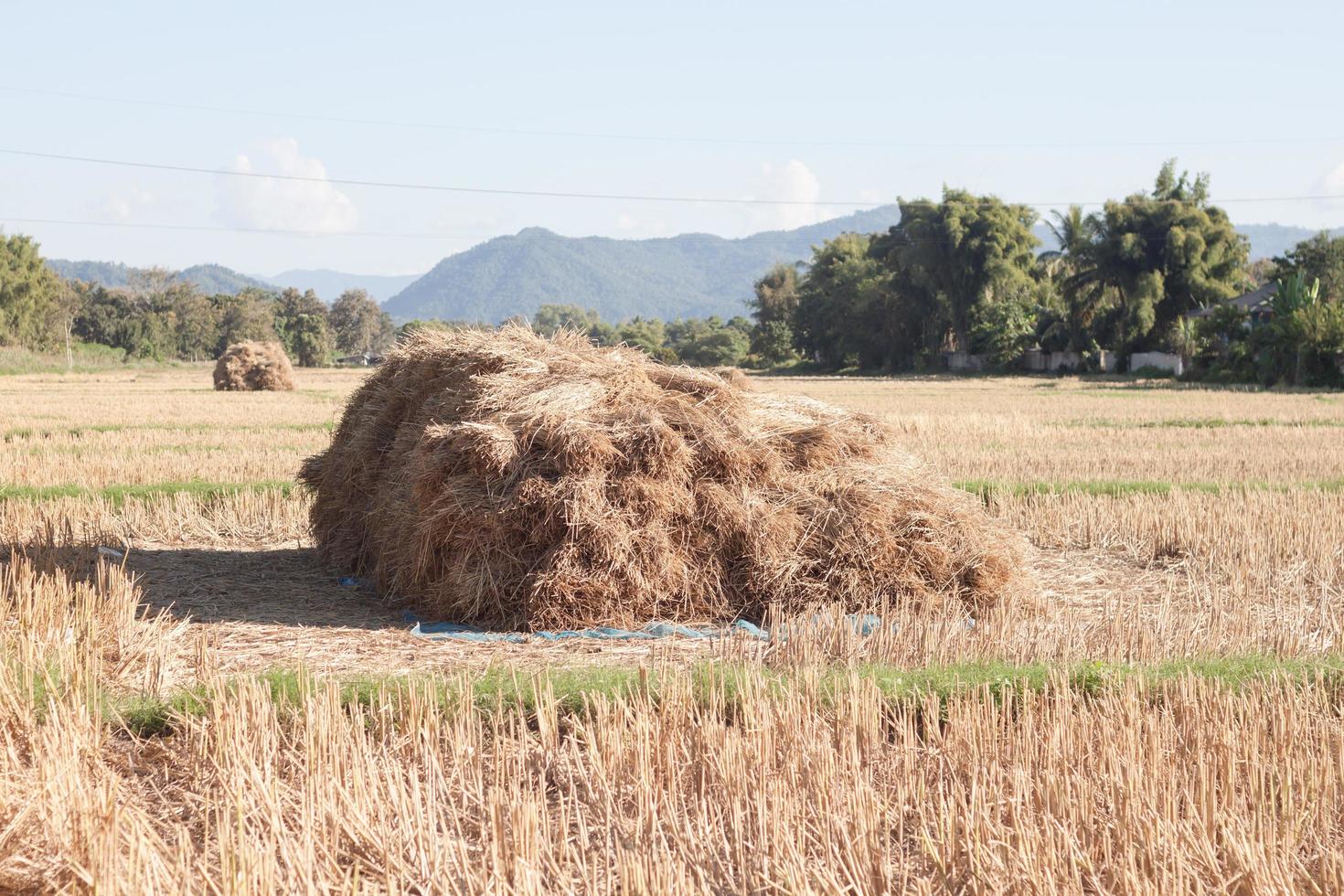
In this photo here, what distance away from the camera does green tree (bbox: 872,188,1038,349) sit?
64.4 metres

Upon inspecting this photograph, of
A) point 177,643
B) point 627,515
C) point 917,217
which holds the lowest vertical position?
point 177,643

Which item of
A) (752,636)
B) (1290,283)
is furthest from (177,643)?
(1290,283)

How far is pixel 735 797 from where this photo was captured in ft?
13.0

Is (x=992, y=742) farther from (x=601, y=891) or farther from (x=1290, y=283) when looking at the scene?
(x=1290, y=283)

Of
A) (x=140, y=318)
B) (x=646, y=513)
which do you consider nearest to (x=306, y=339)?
(x=140, y=318)

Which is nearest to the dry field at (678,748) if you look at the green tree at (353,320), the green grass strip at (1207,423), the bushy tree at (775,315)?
the green grass strip at (1207,423)

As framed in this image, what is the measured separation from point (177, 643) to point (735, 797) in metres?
4.00

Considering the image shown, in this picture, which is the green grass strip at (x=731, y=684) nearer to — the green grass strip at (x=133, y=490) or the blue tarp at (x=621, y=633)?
the blue tarp at (x=621, y=633)

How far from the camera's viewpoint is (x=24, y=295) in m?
66.4

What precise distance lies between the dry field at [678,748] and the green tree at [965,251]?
5769cm

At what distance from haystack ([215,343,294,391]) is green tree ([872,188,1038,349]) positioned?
37841 mm

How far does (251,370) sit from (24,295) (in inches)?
1420

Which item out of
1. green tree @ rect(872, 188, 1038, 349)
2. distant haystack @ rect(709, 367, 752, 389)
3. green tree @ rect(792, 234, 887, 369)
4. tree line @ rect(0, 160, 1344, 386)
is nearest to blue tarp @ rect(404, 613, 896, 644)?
distant haystack @ rect(709, 367, 752, 389)

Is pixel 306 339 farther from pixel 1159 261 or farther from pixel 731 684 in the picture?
pixel 731 684
